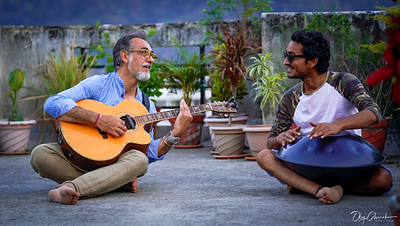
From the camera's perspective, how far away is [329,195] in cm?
253

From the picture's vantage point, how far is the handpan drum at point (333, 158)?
2.52m

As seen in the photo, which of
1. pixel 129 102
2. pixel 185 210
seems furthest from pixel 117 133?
pixel 185 210

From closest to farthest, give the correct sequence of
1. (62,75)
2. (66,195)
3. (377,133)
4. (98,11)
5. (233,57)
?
(66,195)
(377,133)
(233,57)
(62,75)
(98,11)

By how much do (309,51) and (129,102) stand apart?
1.45 m

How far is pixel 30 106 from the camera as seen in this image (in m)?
7.55

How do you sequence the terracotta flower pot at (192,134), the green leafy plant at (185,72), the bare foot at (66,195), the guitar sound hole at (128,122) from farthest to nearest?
1. the green leafy plant at (185,72)
2. the terracotta flower pot at (192,134)
3. the guitar sound hole at (128,122)
4. the bare foot at (66,195)

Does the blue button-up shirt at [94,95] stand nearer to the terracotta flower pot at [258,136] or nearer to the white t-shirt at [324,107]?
the white t-shirt at [324,107]

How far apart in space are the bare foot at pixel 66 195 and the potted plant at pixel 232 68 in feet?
10.1

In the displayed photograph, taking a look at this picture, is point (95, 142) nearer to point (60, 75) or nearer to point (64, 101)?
point (64, 101)

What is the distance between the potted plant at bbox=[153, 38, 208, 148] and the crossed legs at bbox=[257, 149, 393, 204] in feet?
13.1

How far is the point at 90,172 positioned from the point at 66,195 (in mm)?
264

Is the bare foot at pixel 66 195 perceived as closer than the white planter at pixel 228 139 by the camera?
Yes

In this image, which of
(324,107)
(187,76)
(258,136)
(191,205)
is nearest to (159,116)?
(191,205)

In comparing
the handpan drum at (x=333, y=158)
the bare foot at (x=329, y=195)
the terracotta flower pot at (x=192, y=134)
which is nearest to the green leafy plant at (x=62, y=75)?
the terracotta flower pot at (x=192, y=134)
